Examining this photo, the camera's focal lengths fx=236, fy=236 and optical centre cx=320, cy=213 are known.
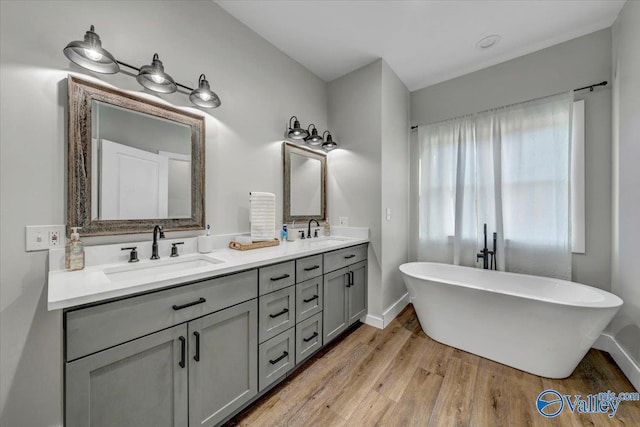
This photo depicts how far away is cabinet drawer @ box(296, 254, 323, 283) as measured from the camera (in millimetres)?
1705

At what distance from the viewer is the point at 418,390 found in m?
1.62

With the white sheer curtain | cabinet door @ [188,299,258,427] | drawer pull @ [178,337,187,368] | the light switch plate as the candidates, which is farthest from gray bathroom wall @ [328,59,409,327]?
the light switch plate

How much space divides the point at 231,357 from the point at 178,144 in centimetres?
141

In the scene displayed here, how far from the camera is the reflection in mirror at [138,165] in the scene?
1326mm

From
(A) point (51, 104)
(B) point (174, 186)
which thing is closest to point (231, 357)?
(B) point (174, 186)

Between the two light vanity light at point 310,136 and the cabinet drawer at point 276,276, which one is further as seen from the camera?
the two light vanity light at point 310,136

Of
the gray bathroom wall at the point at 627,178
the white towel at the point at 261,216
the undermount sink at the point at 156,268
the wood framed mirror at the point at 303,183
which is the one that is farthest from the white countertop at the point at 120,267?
the gray bathroom wall at the point at 627,178

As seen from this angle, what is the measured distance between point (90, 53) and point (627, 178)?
350 centimetres

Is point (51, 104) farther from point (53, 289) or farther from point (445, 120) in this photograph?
point (445, 120)

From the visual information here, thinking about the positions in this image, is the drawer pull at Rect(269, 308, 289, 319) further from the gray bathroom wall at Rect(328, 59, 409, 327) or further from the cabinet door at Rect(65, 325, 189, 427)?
the gray bathroom wall at Rect(328, 59, 409, 327)

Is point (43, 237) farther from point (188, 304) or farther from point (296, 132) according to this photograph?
point (296, 132)

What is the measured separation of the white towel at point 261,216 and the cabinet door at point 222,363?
0.70 meters

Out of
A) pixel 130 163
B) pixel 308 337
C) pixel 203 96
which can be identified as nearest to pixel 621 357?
pixel 308 337

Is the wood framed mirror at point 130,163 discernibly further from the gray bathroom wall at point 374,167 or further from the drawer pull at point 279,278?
the gray bathroom wall at point 374,167
